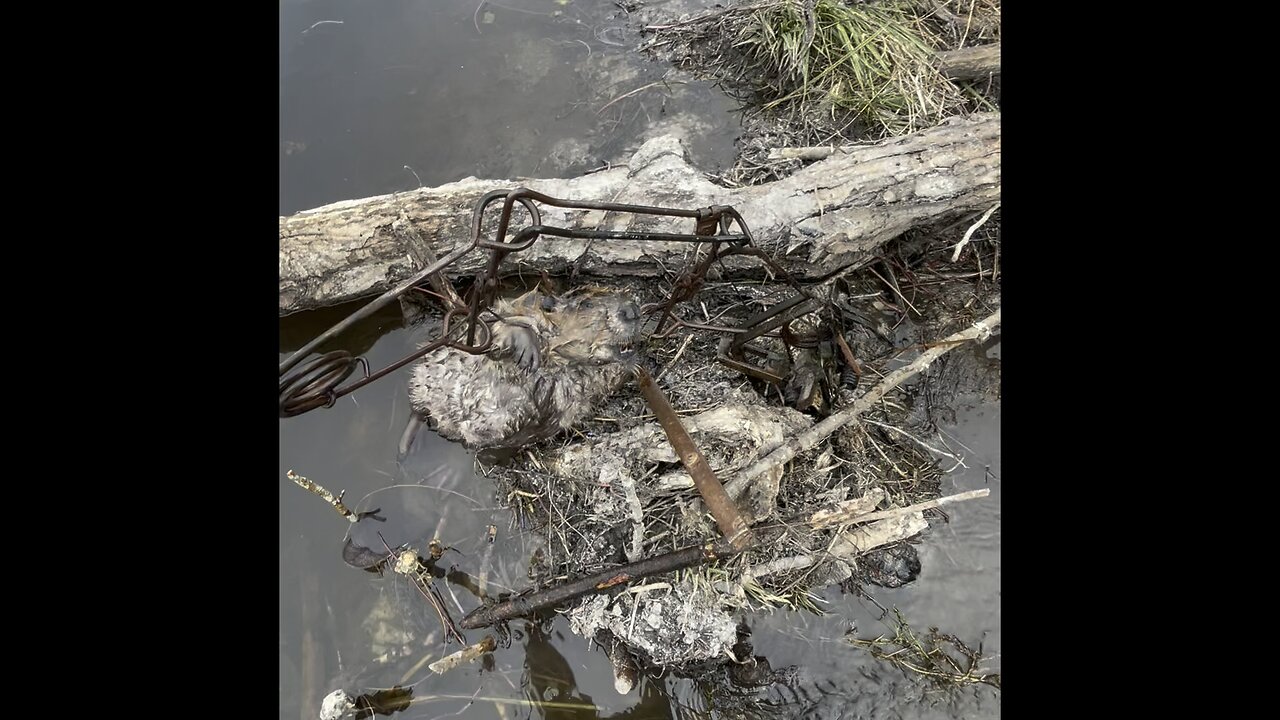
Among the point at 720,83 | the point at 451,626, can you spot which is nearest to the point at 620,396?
the point at 451,626

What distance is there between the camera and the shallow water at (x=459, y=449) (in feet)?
7.23

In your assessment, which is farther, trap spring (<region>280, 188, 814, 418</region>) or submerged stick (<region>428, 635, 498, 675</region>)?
submerged stick (<region>428, 635, 498, 675</region>)

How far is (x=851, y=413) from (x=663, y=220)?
91cm

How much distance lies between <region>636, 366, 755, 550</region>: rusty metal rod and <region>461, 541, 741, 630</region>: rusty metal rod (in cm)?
5

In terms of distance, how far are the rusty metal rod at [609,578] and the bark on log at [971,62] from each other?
2362mm

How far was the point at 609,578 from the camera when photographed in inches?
82.9

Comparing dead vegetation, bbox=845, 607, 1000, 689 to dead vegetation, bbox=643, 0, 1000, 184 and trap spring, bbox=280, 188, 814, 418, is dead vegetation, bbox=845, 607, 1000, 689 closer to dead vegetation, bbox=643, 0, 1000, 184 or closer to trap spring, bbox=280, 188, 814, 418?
trap spring, bbox=280, 188, 814, 418

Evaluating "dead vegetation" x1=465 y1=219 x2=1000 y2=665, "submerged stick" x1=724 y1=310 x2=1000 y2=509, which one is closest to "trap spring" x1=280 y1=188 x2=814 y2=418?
"dead vegetation" x1=465 y1=219 x2=1000 y2=665

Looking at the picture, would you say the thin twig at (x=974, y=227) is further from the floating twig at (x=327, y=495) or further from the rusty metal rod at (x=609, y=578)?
the floating twig at (x=327, y=495)

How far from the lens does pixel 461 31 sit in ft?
9.46

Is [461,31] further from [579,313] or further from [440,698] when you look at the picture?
[440,698]

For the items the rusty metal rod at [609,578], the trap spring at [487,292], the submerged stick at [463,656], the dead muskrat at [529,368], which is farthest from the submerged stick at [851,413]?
the submerged stick at [463,656]

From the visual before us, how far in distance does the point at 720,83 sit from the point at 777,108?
10.8 inches

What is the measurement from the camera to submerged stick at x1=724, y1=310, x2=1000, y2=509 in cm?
219
